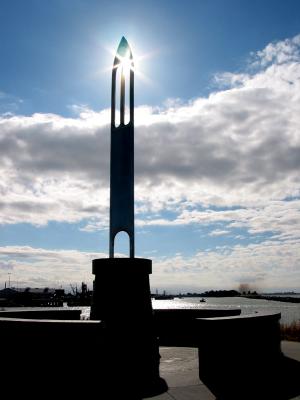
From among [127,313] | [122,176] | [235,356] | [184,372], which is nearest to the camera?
[235,356]

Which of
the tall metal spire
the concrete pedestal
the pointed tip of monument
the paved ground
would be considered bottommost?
the paved ground

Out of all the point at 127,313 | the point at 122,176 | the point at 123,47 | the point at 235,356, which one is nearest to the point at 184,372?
the point at 235,356

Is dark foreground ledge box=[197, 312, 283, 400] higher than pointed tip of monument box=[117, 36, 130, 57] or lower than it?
lower

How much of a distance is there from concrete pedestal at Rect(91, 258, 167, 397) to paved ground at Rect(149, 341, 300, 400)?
→ 38 centimetres

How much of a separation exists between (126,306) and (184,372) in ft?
6.65

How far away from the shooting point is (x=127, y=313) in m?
10.5

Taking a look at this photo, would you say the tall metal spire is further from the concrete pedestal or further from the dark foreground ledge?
the dark foreground ledge

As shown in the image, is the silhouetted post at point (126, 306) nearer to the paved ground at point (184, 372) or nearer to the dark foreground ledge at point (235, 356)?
the paved ground at point (184, 372)

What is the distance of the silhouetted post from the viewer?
9.08 metres

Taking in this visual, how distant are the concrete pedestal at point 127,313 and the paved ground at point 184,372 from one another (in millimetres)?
375

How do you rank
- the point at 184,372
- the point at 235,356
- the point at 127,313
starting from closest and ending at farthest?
1. the point at 235,356
2. the point at 184,372
3. the point at 127,313

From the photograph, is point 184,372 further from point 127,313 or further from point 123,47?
point 123,47

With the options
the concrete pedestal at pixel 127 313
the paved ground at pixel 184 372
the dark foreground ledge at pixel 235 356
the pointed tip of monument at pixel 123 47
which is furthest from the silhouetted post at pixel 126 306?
the pointed tip of monument at pixel 123 47

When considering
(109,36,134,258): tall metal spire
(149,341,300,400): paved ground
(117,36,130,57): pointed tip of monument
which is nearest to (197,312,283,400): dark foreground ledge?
(149,341,300,400): paved ground
